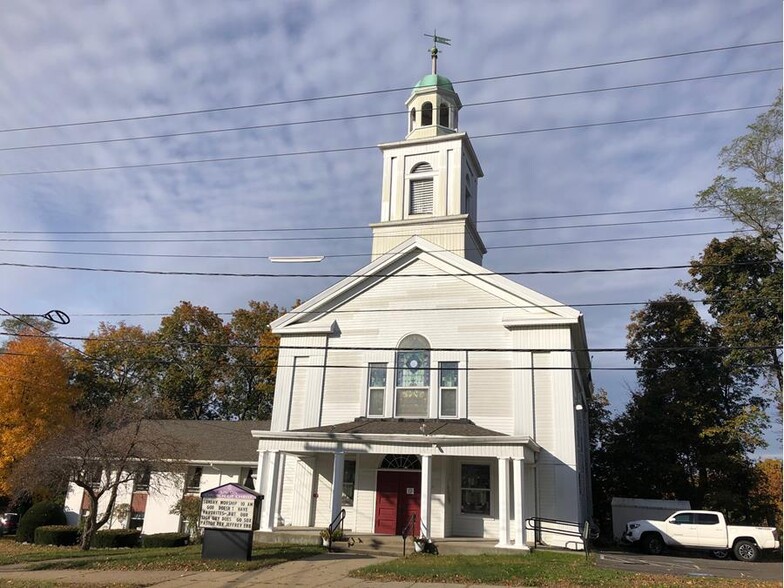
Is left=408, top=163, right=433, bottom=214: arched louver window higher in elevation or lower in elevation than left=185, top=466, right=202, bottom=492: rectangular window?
higher

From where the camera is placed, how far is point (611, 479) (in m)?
37.5

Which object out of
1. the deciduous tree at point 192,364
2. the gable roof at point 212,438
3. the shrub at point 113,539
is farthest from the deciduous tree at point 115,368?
the shrub at point 113,539

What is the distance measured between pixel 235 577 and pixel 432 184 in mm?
19444

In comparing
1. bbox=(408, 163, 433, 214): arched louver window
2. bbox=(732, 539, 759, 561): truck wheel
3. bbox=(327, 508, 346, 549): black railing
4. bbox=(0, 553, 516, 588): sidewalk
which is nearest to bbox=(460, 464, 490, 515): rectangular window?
bbox=(327, 508, 346, 549): black railing

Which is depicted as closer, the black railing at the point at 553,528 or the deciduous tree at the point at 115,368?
the black railing at the point at 553,528

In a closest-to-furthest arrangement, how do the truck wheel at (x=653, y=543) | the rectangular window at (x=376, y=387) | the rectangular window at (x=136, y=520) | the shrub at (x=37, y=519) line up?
the rectangular window at (x=376, y=387) < the truck wheel at (x=653, y=543) < the shrub at (x=37, y=519) < the rectangular window at (x=136, y=520)

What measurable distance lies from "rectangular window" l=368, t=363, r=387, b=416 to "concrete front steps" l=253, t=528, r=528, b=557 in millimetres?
4432

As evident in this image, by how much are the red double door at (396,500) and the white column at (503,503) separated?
343 centimetres

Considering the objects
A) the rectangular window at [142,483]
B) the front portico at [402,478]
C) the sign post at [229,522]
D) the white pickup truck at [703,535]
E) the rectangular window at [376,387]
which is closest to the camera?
the sign post at [229,522]

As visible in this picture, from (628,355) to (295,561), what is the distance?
28940mm

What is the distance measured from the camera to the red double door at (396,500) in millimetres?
20672

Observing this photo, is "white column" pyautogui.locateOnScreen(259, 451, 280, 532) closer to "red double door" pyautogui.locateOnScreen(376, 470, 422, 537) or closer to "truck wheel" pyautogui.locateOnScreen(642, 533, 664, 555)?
"red double door" pyautogui.locateOnScreen(376, 470, 422, 537)

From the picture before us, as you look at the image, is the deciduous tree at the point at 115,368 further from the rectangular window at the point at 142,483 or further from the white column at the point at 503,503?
the white column at the point at 503,503

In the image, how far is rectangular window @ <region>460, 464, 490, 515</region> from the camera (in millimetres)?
20453
